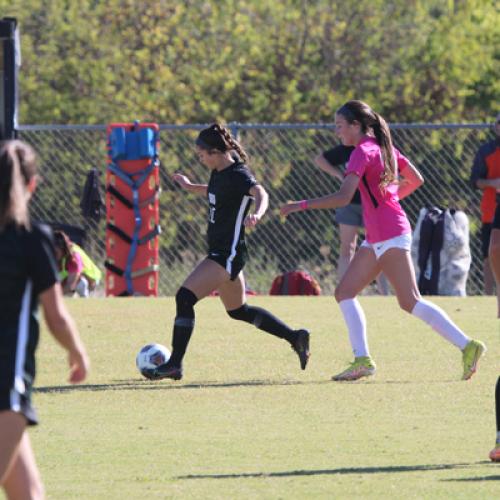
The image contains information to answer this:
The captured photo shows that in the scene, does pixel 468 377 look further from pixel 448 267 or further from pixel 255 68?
pixel 255 68

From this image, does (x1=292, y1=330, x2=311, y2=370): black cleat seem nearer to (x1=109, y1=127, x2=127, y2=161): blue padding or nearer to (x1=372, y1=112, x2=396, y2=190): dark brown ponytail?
(x1=372, y1=112, x2=396, y2=190): dark brown ponytail

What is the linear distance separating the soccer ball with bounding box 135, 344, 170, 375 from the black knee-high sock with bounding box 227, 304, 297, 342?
0.58m

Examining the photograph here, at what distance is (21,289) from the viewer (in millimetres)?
5500

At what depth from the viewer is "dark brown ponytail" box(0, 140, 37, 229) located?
5.44 m

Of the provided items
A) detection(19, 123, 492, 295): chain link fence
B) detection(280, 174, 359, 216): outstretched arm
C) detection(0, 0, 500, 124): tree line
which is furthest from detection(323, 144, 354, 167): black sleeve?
detection(0, 0, 500, 124): tree line

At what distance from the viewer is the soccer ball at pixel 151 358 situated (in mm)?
11445

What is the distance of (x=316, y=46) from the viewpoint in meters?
29.5

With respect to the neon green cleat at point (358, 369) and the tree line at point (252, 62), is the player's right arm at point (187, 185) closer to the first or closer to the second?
the neon green cleat at point (358, 369)


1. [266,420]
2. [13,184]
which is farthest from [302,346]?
[13,184]

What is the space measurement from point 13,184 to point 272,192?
53.1 feet

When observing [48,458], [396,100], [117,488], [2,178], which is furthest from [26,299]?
[396,100]

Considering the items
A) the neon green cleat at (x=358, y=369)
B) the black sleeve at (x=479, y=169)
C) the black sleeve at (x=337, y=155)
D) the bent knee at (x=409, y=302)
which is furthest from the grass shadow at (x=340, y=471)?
the black sleeve at (x=479, y=169)

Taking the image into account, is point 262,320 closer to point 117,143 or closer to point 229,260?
point 229,260

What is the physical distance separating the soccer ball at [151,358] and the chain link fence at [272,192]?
9.01 m
